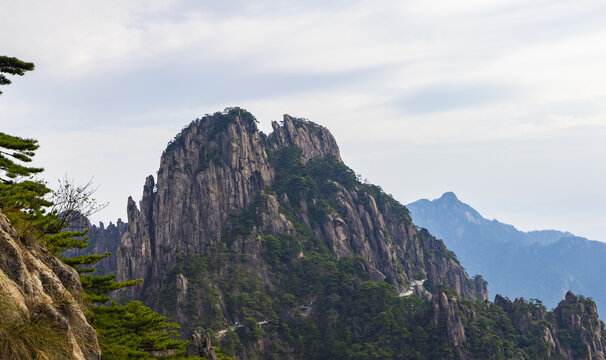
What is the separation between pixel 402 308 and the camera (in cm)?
9781

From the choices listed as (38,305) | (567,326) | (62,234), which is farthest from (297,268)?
(38,305)

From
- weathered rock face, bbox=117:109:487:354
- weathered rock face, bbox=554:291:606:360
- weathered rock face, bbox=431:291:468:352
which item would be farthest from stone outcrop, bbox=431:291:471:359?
weathered rock face, bbox=554:291:606:360

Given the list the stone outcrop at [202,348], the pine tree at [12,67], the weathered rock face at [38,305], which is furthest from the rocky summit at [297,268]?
the weathered rock face at [38,305]

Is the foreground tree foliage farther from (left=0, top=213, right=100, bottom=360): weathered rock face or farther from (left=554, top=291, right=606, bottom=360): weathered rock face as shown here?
(left=554, top=291, right=606, bottom=360): weathered rock face

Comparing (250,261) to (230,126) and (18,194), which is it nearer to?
(230,126)

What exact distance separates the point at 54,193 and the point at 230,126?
109109 millimetres

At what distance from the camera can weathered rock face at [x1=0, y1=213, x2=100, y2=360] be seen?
11656mm

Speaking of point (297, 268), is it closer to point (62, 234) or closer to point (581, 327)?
point (581, 327)

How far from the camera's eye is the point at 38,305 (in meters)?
12.7

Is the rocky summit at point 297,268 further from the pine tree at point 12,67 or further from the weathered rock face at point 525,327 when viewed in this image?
the pine tree at point 12,67

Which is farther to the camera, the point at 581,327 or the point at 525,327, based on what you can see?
the point at 525,327

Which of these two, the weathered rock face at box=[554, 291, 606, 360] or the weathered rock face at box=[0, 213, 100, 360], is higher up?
the weathered rock face at box=[0, 213, 100, 360]

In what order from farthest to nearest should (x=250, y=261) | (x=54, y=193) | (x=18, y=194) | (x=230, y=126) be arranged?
(x=230, y=126) < (x=250, y=261) < (x=54, y=193) < (x=18, y=194)

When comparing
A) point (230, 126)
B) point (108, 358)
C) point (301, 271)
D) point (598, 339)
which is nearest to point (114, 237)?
point (230, 126)
